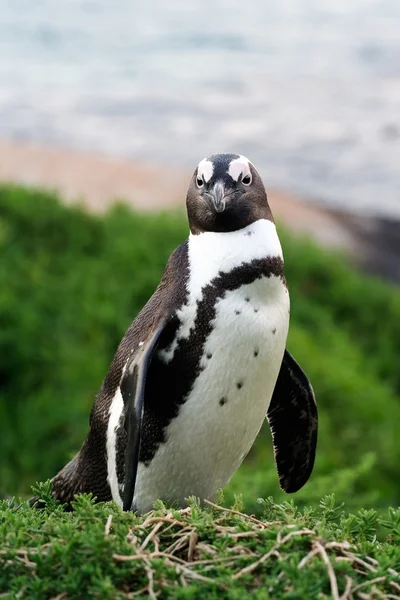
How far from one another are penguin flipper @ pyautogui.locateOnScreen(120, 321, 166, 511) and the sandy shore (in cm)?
583

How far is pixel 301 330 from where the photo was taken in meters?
6.98

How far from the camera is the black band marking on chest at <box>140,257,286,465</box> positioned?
3002 mm

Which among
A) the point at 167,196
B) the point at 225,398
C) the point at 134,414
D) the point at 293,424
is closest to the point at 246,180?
the point at 225,398

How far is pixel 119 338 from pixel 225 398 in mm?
3301

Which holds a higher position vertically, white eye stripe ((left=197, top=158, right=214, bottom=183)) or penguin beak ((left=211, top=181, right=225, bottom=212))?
white eye stripe ((left=197, top=158, right=214, bottom=183))

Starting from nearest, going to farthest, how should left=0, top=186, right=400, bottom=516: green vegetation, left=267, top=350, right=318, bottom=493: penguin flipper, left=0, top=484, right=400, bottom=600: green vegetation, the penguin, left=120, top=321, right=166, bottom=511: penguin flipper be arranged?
1. left=0, top=484, right=400, bottom=600: green vegetation
2. left=120, top=321, right=166, bottom=511: penguin flipper
3. the penguin
4. left=267, top=350, right=318, bottom=493: penguin flipper
5. left=0, top=186, right=400, bottom=516: green vegetation

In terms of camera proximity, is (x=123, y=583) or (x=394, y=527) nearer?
(x=123, y=583)

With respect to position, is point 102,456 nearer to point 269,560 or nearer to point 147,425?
point 147,425

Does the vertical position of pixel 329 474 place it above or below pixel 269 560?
below

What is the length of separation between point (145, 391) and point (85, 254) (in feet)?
14.0

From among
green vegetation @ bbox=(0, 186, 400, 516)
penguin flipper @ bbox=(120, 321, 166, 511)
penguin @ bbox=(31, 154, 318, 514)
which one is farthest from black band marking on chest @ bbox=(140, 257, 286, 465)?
green vegetation @ bbox=(0, 186, 400, 516)

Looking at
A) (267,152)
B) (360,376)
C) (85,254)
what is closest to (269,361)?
(360,376)

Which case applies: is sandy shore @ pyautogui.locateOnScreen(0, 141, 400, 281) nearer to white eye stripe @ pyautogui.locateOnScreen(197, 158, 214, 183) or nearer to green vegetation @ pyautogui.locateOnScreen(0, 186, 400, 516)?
green vegetation @ pyautogui.locateOnScreen(0, 186, 400, 516)

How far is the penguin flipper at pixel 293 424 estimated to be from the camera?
11.4 feet
